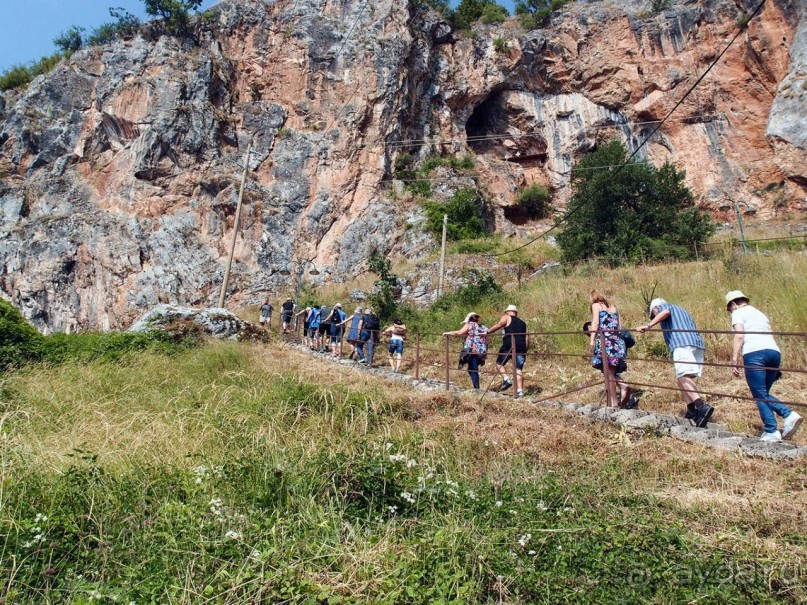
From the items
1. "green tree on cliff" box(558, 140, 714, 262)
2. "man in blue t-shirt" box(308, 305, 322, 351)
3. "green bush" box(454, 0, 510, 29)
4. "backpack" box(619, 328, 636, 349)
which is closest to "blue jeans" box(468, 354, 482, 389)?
"backpack" box(619, 328, 636, 349)

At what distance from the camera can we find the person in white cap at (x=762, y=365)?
161 inches

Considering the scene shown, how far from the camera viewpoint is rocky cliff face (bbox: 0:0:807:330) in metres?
24.3

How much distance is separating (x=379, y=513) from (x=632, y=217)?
17.0m

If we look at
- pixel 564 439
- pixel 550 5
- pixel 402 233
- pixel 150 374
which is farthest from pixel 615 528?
pixel 550 5

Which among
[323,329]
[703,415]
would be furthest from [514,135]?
[703,415]

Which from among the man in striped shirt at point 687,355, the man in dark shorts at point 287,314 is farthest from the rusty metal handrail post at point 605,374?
the man in dark shorts at point 287,314

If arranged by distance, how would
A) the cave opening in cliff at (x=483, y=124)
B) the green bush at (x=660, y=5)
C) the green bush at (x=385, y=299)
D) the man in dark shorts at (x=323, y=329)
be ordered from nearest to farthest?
1. the man in dark shorts at (x=323, y=329)
2. the green bush at (x=385, y=299)
3. the green bush at (x=660, y=5)
4. the cave opening in cliff at (x=483, y=124)

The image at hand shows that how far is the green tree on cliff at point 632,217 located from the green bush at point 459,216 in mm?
5815

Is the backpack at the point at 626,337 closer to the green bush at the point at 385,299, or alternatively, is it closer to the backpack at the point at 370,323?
the backpack at the point at 370,323

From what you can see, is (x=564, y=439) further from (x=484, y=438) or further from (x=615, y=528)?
(x=615, y=528)

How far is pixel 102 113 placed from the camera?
88.7ft

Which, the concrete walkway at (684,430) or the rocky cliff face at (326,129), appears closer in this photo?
the concrete walkway at (684,430)

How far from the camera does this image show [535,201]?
2933cm

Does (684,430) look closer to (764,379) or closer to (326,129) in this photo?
(764,379)
